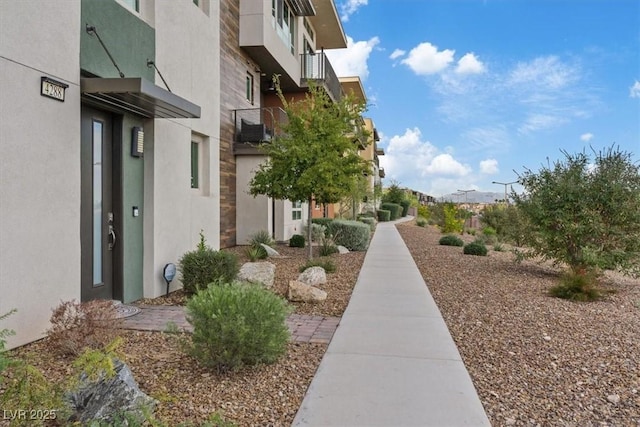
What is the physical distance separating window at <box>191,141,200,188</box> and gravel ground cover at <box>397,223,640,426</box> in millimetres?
5442

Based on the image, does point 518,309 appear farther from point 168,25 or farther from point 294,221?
point 294,221

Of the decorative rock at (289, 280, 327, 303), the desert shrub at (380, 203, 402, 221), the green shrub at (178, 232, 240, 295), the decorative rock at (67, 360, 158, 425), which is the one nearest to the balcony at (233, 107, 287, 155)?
the green shrub at (178, 232, 240, 295)

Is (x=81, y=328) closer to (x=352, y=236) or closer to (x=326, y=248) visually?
(x=326, y=248)

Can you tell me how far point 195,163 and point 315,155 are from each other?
2841mm

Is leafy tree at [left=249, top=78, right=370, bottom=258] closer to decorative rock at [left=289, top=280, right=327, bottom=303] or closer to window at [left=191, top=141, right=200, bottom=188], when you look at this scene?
window at [left=191, top=141, right=200, bottom=188]

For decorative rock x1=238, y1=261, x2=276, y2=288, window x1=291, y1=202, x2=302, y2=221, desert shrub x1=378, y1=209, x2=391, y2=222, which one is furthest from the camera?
desert shrub x1=378, y1=209, x2=391, y2=222

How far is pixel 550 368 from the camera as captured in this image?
499cm

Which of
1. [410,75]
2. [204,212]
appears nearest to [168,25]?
[204,212]

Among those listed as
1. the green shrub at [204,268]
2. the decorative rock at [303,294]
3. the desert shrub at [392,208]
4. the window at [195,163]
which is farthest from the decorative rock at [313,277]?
the desert shrub at [392,208]

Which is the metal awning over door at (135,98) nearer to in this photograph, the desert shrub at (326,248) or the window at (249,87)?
the desert shrub at (326,248)

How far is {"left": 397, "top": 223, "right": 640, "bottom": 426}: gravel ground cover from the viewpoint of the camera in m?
4.07

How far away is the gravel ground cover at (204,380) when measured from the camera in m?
3.81

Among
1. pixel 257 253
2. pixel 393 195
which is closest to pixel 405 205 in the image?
pixel 393 195

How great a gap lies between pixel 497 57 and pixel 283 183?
10389mm
